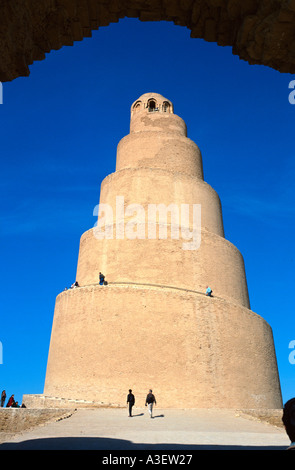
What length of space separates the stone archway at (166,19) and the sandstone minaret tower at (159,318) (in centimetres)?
988

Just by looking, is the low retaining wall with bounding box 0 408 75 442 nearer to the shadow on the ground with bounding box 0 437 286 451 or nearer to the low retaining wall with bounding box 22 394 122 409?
the low retaining wall with bounding box 22 394 122 409

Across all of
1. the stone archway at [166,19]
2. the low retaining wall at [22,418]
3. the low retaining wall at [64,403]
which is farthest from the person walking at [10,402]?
the stone archway at [166,19]

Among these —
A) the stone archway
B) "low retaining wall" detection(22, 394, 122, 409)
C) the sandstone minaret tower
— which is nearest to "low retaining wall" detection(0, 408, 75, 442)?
"low retaining wall" detection(22, 394, 122, 409)

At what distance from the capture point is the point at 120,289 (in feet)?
44.1

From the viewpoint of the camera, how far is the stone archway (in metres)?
3.97

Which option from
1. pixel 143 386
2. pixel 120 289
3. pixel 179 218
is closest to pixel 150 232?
pixel 179 218

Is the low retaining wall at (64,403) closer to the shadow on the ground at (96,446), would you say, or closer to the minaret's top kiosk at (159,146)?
the shadow on the ground at (96,446)

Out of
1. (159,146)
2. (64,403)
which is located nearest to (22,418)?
(64,403)

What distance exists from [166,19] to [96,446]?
5556 millimetres

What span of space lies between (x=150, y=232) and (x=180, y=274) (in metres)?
2.13

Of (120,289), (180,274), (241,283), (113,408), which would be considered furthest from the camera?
(241,283)

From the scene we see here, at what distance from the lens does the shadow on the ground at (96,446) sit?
4828mm
